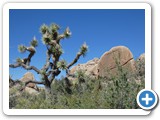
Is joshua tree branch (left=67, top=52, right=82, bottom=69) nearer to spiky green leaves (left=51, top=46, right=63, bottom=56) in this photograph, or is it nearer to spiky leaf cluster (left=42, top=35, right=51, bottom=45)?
spiky green leaves (left=51, top=46, right=63, bottom=56)

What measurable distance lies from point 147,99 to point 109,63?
85 centimetres

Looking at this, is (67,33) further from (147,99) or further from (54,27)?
(147,99)

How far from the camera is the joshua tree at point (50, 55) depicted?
27.1ft

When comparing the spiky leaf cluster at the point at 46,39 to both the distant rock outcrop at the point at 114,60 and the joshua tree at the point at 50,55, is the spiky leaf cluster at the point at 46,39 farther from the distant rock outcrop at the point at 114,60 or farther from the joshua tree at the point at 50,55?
the distant rock outcrop at the point at 114,60

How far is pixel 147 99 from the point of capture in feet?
25.6

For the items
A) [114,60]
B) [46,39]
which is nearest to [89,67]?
[114,60]

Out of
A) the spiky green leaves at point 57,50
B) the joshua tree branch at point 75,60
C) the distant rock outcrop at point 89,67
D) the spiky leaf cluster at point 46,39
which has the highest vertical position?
the spiky leaf cluster at point 46,39

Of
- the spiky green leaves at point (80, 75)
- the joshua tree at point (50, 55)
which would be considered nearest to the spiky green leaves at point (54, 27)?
the joshua tree at point (50, 55)

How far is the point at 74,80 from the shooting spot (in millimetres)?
8664

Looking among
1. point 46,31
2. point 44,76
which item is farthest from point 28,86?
point 46,31

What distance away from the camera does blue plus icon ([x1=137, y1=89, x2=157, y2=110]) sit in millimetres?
7762

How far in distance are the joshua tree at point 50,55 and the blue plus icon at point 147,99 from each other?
86 cm
